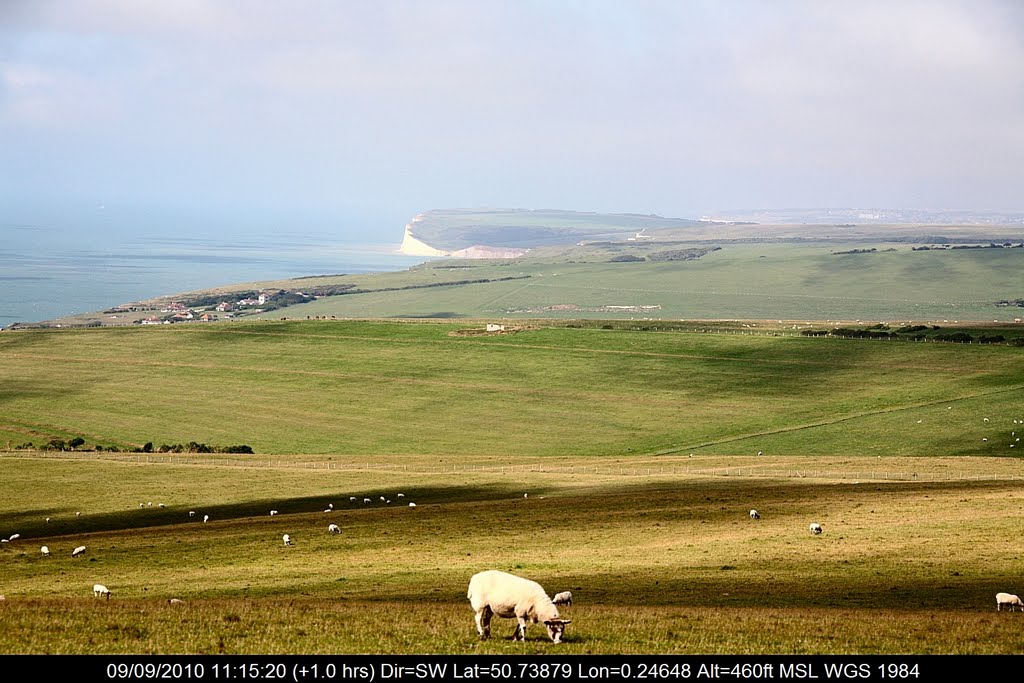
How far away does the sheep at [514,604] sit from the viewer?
21375 millimetres

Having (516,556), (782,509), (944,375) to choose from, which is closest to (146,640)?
(516,556)

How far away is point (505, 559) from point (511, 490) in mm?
21098

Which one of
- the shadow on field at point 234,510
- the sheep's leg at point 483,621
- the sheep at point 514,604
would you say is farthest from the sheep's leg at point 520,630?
the shadow on field at point 234,510

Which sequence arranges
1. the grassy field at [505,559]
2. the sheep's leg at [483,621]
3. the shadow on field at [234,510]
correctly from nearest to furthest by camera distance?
the sheep's leg at [483,621] < the grassy field at [505,559] < the shadow on field at [234,510]

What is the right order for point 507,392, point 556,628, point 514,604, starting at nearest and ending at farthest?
point 556,628 < point 514,604 < point 507,392

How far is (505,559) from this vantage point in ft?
130

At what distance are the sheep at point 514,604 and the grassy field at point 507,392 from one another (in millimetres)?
65088

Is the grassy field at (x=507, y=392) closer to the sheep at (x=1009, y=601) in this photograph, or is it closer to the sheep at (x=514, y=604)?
the sheep at (x=1009, y=601)

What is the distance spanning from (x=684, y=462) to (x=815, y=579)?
4348cm

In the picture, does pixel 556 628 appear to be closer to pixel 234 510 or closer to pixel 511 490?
pixel 234 510

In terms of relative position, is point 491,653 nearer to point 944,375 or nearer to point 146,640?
point 146,640

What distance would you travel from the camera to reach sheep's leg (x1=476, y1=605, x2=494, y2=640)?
2180 cm
